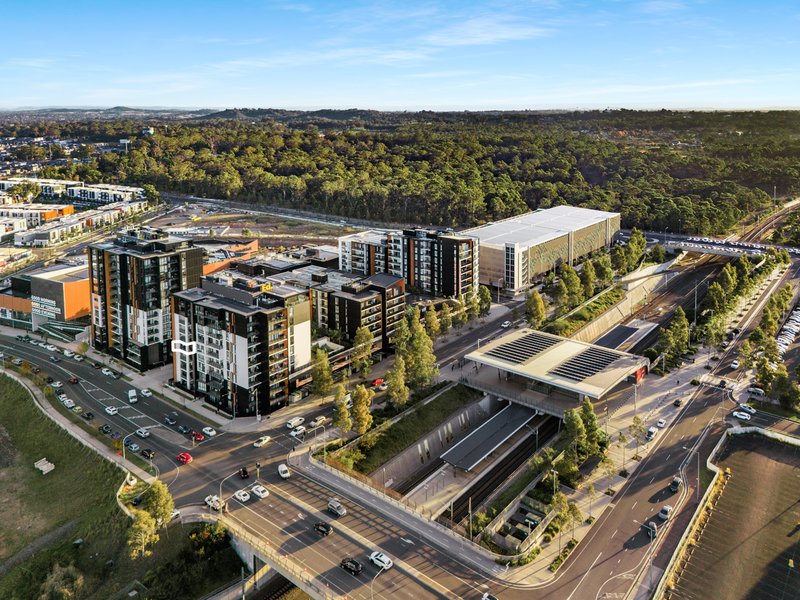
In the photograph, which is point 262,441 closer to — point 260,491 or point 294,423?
point 294,423

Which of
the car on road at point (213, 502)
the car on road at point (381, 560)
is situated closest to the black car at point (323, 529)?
the car on road at point (381, 560)

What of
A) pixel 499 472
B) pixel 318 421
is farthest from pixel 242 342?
pixel 499 472

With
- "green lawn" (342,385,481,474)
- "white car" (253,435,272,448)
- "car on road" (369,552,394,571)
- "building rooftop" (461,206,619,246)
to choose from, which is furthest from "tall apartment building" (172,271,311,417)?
"building rooftop" (461,206,619,246)

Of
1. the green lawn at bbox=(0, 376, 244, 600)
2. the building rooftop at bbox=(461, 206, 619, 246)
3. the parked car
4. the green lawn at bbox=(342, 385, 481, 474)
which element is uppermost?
the building rooftop at bbox=(461, 206, 619, 246)

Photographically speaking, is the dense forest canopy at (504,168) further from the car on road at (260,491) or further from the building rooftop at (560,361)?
the car on road at (260,491)

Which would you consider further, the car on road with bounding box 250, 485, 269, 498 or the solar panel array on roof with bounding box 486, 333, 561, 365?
the solar panel array on roof with bounding box 486, 333, 561, 365

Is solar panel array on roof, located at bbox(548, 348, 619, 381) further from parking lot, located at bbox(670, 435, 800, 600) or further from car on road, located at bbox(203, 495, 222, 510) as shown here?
car on road, located at bbox(203, 495, 222, 510)
